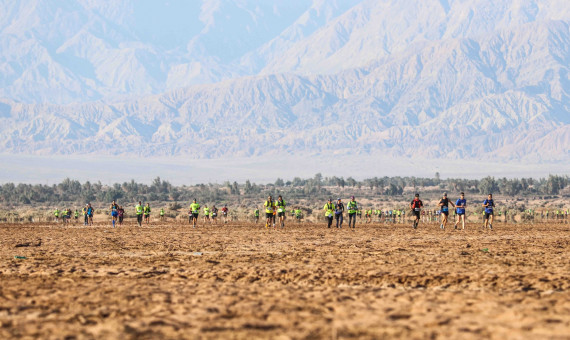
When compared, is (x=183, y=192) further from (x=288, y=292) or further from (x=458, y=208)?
(x=288, y=292)

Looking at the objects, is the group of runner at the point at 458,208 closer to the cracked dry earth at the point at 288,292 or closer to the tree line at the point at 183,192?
the cracked dry earth at the point at 288,292

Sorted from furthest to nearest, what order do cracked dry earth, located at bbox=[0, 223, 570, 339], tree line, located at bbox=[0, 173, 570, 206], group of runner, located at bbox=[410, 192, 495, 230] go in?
tree line, located at bbox=[0, 173, 570, 206], group of runner, located at bbox=[410, 192, 495, 230], cracked dry earth, located at bbox=[0, 223, 570, 339]

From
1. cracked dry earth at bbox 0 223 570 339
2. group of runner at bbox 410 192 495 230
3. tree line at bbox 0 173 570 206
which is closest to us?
cracked dry earth at bbox 0 223 570 339

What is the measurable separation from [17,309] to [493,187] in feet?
318

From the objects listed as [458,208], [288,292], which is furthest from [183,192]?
[288,292]

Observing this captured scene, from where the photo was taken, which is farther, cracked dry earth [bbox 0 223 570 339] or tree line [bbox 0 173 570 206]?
tree line [bbox 0 173 570 206]

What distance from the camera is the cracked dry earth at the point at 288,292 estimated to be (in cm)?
1073

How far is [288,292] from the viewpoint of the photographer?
13516mm

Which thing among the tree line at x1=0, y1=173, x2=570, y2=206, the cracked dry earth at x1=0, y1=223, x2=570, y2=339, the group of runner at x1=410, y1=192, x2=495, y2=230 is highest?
the tree line at x1=0, y1=173, x2=570, y2=206

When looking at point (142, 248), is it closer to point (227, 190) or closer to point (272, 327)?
point (272, 327)

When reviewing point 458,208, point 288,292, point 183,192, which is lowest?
point 288,292

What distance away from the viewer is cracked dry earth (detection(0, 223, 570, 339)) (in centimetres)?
1073

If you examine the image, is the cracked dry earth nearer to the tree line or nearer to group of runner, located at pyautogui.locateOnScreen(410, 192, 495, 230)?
group of runner, located at pyautogui.locateOnScreen(410, 192, 495, 230)

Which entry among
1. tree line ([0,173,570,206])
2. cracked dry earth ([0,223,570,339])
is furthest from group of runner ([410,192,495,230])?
tree line ([0,173,570,206])
